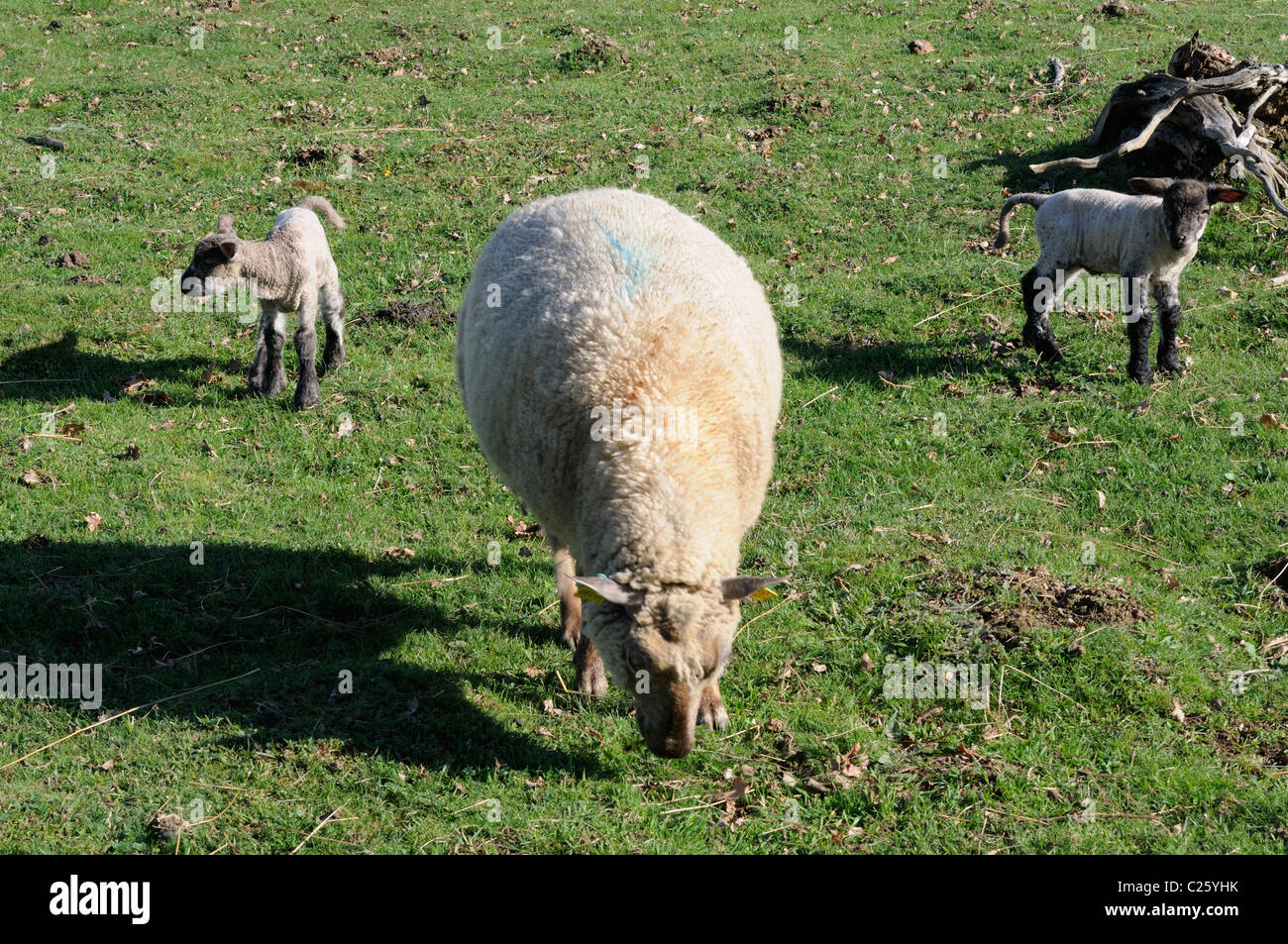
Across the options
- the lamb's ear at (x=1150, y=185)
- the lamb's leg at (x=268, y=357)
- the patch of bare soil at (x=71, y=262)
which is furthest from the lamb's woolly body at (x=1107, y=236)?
the patch of bare soil at (x=71, y=262)

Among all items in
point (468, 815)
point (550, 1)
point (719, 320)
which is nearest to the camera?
point (468, 815)

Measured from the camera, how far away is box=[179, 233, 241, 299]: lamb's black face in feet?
30.9

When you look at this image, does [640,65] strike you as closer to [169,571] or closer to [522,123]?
[522,123]

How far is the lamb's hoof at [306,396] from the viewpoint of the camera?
9.91 metres

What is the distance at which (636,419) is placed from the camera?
5.38 meters

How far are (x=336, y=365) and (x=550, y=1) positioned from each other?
1333cm

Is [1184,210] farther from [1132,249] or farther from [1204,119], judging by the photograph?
[1204,119]

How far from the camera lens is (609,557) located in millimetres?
5203

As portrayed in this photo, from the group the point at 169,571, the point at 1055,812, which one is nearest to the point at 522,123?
the point at 169,571

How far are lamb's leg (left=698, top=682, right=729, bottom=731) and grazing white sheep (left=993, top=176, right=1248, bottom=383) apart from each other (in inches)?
253

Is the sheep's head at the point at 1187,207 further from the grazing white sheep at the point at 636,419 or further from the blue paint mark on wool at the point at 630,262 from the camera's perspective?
the blue paint mark on wool at the point at 630,262

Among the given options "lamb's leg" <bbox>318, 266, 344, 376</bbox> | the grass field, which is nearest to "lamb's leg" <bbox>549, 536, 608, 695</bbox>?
the grass field

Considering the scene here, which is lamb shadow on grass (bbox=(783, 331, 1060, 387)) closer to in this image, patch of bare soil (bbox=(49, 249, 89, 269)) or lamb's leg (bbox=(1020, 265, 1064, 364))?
lamb's leg (bbox=(1020, 265, 1064, 364))
